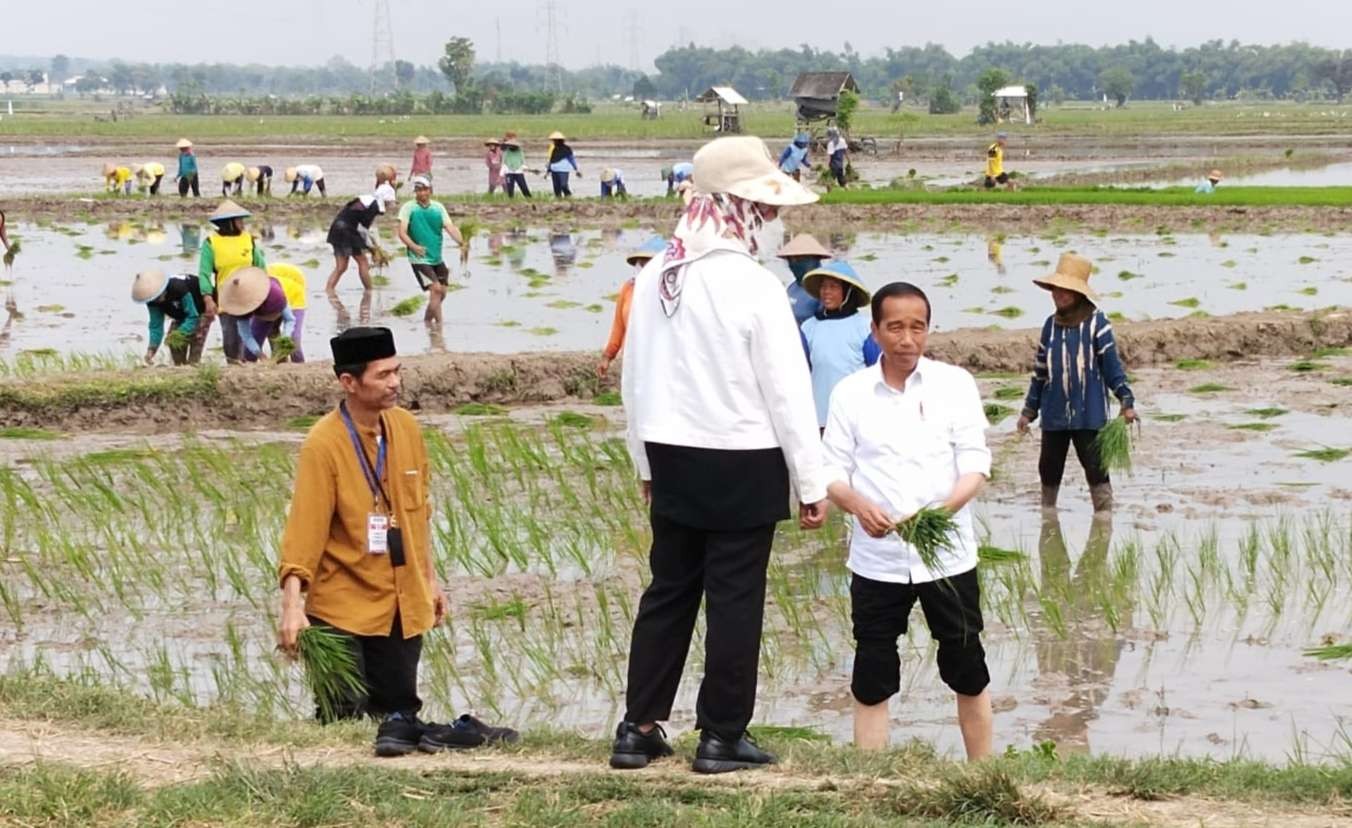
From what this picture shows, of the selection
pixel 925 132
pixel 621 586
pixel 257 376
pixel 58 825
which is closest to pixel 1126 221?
pixel 257 376

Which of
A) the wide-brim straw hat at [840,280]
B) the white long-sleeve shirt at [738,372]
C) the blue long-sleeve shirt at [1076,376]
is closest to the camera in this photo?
the white long-sleeve shirt at [738,372]

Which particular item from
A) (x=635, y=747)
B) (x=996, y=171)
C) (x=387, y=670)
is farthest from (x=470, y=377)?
(x=996, y=171)

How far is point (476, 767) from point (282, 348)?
755 centimetres

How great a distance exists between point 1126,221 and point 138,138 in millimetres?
39143

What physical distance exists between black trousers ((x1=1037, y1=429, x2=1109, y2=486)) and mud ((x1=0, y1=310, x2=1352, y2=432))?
3901 millimetres

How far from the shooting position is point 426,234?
49.0ft

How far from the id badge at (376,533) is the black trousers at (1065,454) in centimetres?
439

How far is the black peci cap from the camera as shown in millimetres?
4621

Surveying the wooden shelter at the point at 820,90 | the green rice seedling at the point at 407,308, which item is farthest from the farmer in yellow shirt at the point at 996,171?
the wooden shelter at the point at 820,90

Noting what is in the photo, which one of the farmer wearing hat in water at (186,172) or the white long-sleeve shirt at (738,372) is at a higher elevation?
the white long-sleeve shirt at (738,372)

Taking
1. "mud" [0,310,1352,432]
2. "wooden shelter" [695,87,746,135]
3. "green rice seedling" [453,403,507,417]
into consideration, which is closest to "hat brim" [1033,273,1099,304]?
"green rice seedling" [453,403,507,417]

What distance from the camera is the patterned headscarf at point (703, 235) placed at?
4.32m

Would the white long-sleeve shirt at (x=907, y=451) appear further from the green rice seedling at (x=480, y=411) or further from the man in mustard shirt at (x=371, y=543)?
the green rice seedling at (x=480, y=411)

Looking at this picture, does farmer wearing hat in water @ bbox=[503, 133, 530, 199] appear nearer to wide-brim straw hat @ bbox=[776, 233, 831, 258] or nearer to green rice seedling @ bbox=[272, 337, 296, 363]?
green rice seedling @ bbox=[272, 337, 296, 363]
